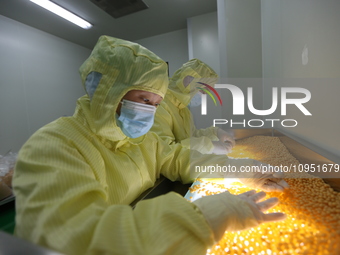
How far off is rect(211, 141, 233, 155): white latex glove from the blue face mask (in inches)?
40.0

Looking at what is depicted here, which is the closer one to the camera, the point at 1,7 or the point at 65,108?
the point at 1,7

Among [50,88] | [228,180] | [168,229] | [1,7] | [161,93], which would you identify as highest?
[1,7]

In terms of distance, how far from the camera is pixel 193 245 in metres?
0.47

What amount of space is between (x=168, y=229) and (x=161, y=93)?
64 cm

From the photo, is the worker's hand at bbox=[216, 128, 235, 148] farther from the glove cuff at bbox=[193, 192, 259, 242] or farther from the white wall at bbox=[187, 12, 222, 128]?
the white wall at bbox=[187, 12, 222, 128]

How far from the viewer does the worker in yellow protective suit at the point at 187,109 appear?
5.85 ft

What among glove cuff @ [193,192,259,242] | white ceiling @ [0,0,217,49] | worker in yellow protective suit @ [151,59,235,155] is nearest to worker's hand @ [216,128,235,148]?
worker in yellow protective suit @ [151,59,235,155]

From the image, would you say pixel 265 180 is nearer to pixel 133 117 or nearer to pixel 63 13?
pixel 133 117

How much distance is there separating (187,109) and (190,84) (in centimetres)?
33

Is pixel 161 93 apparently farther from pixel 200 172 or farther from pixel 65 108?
pixel 65 108

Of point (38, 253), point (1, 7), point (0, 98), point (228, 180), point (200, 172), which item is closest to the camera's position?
point (38, 253)

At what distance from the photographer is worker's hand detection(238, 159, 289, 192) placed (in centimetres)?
83

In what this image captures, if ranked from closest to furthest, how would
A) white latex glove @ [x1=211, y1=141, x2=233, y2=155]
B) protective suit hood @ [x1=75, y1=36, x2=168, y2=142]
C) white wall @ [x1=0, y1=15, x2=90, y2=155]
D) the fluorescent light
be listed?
protective suit hood @ [x1=75, y1=36, x2=168, y2=142], white latex glove @ [x1=211, y1=141, x2=233, y2=155], the fluorescent light, white wall @ [x1=0, y1=15, x2=90, y2=155]

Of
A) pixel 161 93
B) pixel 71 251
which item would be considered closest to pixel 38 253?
pixel 71 251
